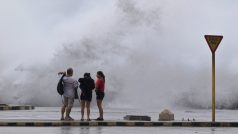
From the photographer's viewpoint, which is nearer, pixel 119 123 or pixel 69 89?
pixel 119 123

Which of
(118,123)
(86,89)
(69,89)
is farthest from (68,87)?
(118,123)

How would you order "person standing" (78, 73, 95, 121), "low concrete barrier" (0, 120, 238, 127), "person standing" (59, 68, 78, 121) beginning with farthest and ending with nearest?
"person standing" (78, 73, 95, 121)
"person standing" (59, 68, 78, 121)
"low concrete barrier" (0, 120, 238, 127)

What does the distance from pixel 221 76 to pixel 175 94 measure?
15.9 ft

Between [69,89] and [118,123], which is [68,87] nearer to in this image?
[69,89]

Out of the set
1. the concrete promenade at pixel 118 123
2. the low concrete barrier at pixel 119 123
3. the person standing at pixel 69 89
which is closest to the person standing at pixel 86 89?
the person standing at pixel 69 89

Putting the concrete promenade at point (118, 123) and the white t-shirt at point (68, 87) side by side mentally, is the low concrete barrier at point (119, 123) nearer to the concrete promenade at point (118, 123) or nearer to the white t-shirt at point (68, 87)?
the concrete promenade at point (118, 123)

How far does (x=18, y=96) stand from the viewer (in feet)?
242

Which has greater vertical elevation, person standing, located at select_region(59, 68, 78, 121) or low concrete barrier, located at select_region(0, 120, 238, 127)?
person standing, located at select_region(59, 68, 78, 121)

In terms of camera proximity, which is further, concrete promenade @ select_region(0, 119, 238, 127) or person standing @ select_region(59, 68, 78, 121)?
person standing @ select_region(59, 68, 78, 121)

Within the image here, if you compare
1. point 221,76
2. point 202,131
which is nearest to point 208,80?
point 221,76

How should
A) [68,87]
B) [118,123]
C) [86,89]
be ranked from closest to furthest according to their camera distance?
[118,123] < [68,87] < [86,89]

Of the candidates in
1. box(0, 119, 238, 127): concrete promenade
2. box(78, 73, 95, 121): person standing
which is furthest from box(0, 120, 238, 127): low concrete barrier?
box(78, 73, 95, 121): person standing

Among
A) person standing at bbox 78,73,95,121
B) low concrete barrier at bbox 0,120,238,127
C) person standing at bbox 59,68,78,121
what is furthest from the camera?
person standing at bbox 78,73,95,121

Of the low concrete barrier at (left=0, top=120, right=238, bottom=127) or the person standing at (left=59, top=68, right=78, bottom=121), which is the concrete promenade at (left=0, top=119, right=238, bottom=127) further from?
the person standing at (left=59, top=68, right=78, bottom=121)
